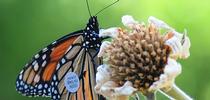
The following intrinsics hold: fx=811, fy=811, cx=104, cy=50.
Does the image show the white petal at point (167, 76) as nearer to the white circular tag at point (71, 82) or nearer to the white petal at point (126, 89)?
the white petal at point (126, 89)

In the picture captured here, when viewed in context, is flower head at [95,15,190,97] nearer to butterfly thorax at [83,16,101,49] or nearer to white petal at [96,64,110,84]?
white petal at [96,64,110,84]

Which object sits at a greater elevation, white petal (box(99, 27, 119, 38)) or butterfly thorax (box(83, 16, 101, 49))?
white petal (box(99, 27, 119, 38))

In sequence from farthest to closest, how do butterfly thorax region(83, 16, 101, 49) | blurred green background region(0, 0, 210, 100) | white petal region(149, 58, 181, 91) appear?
blurred green background region(0, 0, 210, 100)
butterfly thorax region(83, 16, 101, 49)
white petal region(149, 58, 181, 91)

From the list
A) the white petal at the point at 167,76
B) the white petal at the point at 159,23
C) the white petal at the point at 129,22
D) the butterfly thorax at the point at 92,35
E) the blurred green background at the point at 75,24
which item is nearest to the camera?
the white petal at the point at 167,76

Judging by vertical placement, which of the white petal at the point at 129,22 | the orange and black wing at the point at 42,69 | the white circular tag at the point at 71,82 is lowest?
the white circular tag at the point at 71,82

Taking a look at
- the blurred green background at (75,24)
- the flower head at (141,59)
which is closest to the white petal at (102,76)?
the flower head at (141,59)

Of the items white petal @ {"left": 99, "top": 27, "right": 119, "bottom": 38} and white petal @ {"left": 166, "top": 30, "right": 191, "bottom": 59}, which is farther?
white petal @ {"left": 99, "top": 27, "right": 119, "bottom": 38}

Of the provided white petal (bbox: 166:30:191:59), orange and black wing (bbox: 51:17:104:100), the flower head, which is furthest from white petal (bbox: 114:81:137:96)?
orange and black wing (bbox: 51:17:104:100)

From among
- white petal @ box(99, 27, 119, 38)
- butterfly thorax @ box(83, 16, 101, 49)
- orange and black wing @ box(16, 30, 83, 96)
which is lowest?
orange and black wing @ box(16, 30, 83, 96)
